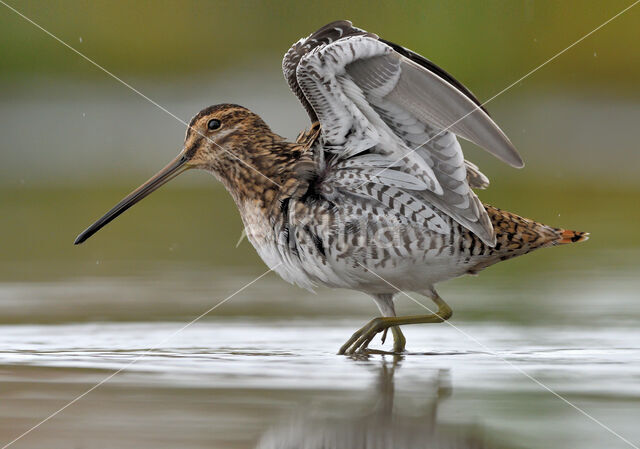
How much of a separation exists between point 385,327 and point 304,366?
2.88 feet

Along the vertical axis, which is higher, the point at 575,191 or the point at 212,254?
the point at 575,191

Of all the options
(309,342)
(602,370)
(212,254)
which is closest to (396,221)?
(309,342)

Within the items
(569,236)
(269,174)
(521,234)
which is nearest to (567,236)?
→ (569,236)

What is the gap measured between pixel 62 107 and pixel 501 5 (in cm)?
595

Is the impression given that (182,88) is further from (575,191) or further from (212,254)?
(212,254)

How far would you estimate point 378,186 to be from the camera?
20.6 feet

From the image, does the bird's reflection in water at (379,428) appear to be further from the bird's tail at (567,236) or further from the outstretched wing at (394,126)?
the bird's tail at (567,236)

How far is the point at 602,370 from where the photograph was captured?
217 inches

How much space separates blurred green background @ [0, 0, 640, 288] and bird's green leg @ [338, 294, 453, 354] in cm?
681

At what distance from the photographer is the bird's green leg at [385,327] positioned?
625 centimetres

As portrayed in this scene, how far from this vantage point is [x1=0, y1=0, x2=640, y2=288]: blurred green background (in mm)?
14812

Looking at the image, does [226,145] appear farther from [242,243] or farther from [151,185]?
[242,243]

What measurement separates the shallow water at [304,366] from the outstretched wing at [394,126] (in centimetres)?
76

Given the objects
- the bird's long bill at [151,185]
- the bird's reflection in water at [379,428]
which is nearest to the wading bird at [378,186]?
the bird's long bill at [151,185]
